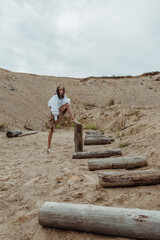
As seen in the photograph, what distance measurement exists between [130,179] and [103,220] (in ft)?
3.44

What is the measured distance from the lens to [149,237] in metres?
1.59

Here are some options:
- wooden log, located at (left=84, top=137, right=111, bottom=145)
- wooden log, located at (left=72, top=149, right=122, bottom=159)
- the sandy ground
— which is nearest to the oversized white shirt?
wooden log, located at (left=72, top=149, right=122, bottom=159)

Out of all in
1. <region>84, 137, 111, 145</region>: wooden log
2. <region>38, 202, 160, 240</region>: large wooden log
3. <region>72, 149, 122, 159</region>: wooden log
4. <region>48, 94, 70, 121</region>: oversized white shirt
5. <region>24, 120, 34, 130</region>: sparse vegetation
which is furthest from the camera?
<region>24, 120, 34, 130</region>: sparse vegetation

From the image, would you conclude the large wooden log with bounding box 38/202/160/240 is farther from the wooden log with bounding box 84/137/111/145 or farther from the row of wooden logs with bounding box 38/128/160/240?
the wooden log with bounding box 84/137/111/145

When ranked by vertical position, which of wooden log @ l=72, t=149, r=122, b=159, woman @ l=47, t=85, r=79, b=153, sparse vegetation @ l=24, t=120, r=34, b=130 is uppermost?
woman @ l=47, t=85, r=79, b=153

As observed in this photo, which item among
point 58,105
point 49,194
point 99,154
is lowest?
point 49,194

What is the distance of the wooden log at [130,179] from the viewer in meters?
2.66

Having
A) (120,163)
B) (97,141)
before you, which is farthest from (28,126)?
(120,163)

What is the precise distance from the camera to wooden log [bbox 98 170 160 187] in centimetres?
266

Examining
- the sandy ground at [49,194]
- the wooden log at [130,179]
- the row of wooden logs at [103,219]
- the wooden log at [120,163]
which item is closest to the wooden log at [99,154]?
the sandy ground at [49,194]

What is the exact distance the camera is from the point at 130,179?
2.67 m

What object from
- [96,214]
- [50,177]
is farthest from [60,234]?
[50,177]

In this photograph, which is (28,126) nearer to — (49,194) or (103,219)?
(49,194)

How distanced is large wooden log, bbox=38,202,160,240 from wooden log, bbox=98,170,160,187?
857 millimetres
